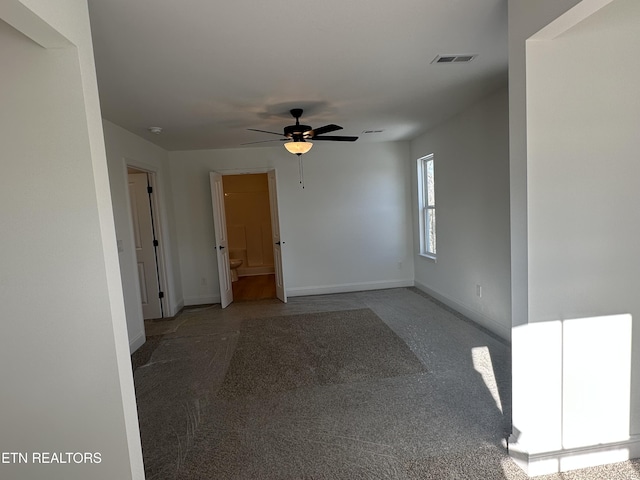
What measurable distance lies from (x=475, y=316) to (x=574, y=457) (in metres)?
2.24

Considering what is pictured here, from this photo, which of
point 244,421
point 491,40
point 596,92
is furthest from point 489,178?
point 244,421

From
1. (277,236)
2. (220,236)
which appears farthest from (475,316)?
(220,236)

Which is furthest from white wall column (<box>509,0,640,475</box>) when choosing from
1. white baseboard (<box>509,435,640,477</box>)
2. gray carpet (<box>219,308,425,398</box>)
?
gray carpet (<box>219,308,425,398</box>)

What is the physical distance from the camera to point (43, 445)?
5.07 ft

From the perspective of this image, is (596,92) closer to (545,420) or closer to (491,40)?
(491,40)

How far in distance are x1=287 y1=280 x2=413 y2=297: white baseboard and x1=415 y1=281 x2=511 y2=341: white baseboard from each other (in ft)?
1.85

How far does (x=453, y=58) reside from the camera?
2480 mm

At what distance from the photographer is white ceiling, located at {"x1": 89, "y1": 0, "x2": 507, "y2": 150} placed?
5.88 feet

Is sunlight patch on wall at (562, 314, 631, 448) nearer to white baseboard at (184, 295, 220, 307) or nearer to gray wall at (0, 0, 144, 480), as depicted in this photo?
gray wall at (0, 0, 144, 480)

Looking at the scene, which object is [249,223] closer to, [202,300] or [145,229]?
[202,300]

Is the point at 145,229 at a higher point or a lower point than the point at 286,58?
lower

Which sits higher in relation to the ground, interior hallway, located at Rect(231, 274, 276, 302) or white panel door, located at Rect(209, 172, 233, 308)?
white panel door, located at Rect(209, 172, 233, 308)

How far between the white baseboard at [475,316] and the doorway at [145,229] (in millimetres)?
3954

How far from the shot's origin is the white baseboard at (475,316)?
3.49m
